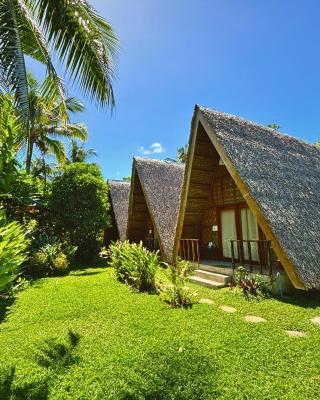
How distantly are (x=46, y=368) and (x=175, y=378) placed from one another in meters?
1.55

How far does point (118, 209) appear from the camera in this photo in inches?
611

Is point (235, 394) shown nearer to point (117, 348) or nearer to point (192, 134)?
point (117, 348)

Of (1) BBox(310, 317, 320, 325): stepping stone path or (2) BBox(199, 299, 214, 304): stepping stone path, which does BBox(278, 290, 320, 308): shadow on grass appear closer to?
(1) BBox(310, 317, 320, 325): stepping stone path

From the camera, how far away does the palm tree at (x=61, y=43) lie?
5168mm

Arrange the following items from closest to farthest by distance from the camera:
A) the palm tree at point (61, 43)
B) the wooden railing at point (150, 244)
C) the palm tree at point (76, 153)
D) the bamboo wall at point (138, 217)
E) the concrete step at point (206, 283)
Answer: the palm tree at point (61, 43), the concrete step at point (206, 283), the wooden railing at point (150, 244), the bamboo wall at point (138, 217), the palm tree at point (76, 153)

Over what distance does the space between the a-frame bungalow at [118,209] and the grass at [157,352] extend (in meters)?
8.96

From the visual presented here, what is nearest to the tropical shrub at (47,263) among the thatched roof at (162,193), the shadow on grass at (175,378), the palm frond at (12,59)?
the thatched roof at (162,193)

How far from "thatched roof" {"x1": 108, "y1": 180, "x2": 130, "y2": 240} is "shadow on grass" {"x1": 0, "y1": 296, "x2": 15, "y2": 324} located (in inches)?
311

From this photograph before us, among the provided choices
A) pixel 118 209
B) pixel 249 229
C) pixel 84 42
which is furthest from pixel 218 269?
pixel 118 209

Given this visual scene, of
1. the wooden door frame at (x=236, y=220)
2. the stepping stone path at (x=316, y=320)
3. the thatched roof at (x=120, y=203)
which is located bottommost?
the stepping stone path at (x=316, y=320)

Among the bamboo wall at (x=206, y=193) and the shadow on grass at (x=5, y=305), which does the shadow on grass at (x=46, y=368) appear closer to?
the shadow on grass at (x=5, y=305)

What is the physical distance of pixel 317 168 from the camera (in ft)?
28.5

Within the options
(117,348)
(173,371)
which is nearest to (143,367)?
(173,371)

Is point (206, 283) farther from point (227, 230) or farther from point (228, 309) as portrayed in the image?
point (227, 230)
